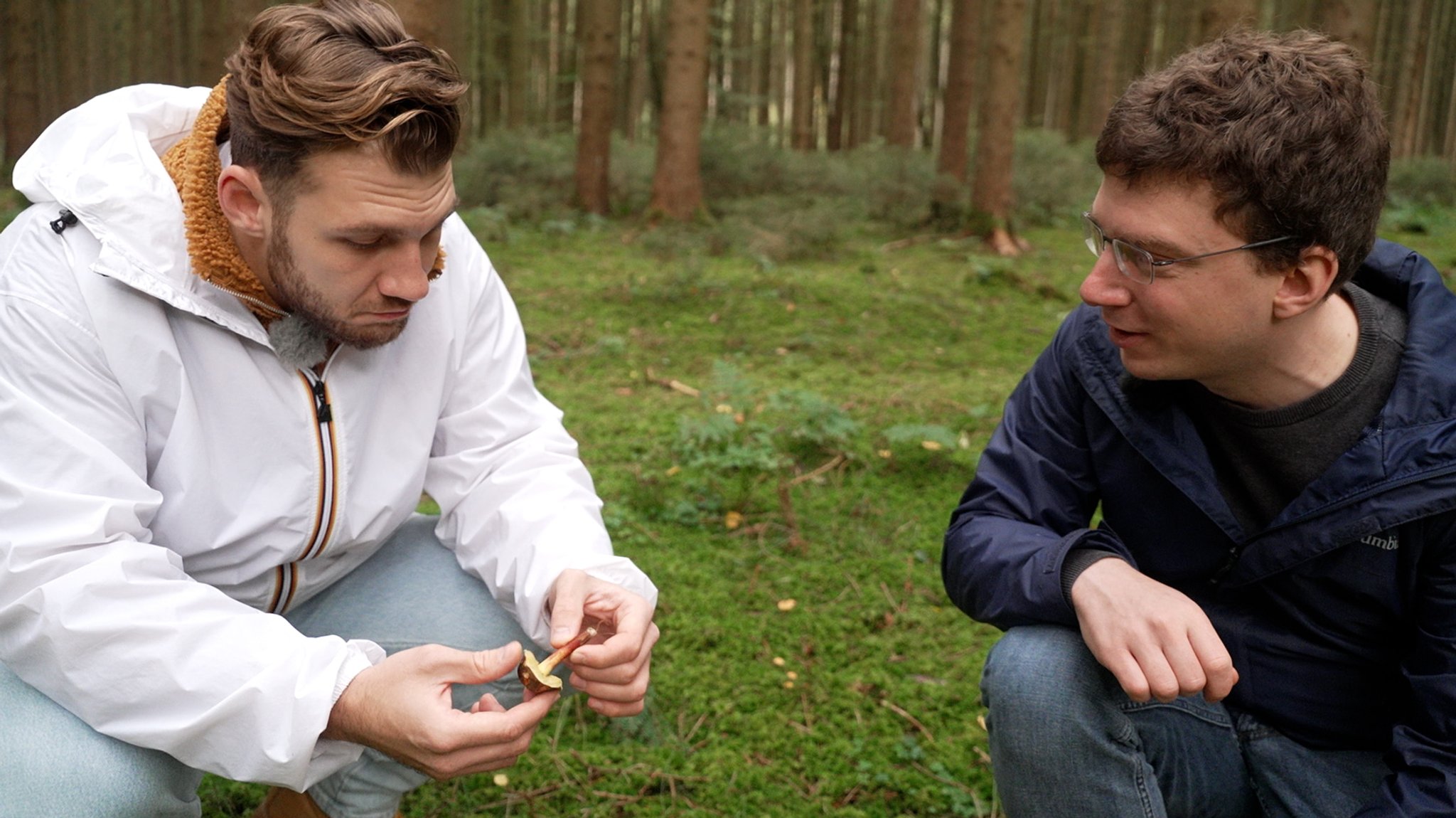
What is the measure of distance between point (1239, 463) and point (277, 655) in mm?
1802

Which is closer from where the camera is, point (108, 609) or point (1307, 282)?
point (108, 609)

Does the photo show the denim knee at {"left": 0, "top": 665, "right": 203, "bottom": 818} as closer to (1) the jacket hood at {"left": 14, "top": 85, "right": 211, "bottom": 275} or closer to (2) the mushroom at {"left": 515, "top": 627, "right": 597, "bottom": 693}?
(2) the mushroom at {"left": 515, "top": 627, "right": 597, "bottom": 693}

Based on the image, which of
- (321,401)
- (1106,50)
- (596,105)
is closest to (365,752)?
(321,401)

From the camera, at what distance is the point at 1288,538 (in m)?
1.89

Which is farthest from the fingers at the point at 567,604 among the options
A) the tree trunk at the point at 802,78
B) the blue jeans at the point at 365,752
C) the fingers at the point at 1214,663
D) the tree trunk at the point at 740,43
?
the tree trunk at the point at 740,43

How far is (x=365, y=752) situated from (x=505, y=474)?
0.64 metres

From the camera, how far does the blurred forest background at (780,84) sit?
9359 mm

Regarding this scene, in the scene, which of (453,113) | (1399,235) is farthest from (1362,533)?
(1399,235)

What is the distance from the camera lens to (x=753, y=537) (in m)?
4.07

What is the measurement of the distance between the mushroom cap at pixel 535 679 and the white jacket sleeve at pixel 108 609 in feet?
0.98

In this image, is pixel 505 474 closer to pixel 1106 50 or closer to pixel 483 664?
pixel 483 664

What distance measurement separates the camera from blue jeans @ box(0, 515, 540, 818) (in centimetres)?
174

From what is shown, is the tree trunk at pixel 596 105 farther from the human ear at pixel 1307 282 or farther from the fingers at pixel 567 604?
the human ear at pixel 1307 282

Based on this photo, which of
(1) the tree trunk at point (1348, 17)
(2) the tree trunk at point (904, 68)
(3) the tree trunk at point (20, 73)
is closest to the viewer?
(1) the tree trunk at point (1348, 17)
